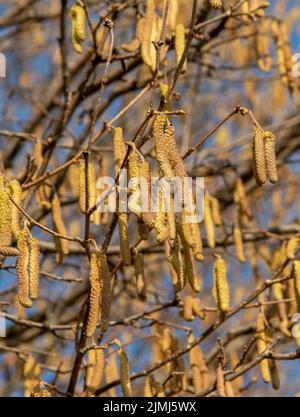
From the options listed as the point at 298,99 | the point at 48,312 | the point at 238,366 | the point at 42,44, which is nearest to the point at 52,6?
the point at 42,44

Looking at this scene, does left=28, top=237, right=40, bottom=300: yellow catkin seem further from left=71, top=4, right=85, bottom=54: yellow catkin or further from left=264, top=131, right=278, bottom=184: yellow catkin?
left=71, top=4, right=85, bottom=54: yellow catkin

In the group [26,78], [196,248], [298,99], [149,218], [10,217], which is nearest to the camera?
[149,218]

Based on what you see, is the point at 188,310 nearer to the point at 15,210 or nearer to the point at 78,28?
the point at 15,210

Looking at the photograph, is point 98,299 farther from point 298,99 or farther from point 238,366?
point 298,99

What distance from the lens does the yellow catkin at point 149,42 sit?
2.59 meters

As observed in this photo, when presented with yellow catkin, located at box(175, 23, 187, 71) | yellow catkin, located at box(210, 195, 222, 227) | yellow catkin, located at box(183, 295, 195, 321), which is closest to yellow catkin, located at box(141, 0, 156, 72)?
yellow catkin, located at box(175, 23, 187, 71)

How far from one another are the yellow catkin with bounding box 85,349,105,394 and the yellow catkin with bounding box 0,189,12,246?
558mm

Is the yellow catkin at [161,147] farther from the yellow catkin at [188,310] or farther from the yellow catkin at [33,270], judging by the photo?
the yellow catkin at [188,310]

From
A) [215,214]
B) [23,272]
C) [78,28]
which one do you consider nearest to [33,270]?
[23,272]

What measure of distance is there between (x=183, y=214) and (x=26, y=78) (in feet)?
11.3

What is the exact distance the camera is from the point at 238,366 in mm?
2445

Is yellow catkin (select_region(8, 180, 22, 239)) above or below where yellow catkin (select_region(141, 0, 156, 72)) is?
below

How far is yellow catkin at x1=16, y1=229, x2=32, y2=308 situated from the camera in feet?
6.26

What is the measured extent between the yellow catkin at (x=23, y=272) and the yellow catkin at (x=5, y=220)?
0.03m
